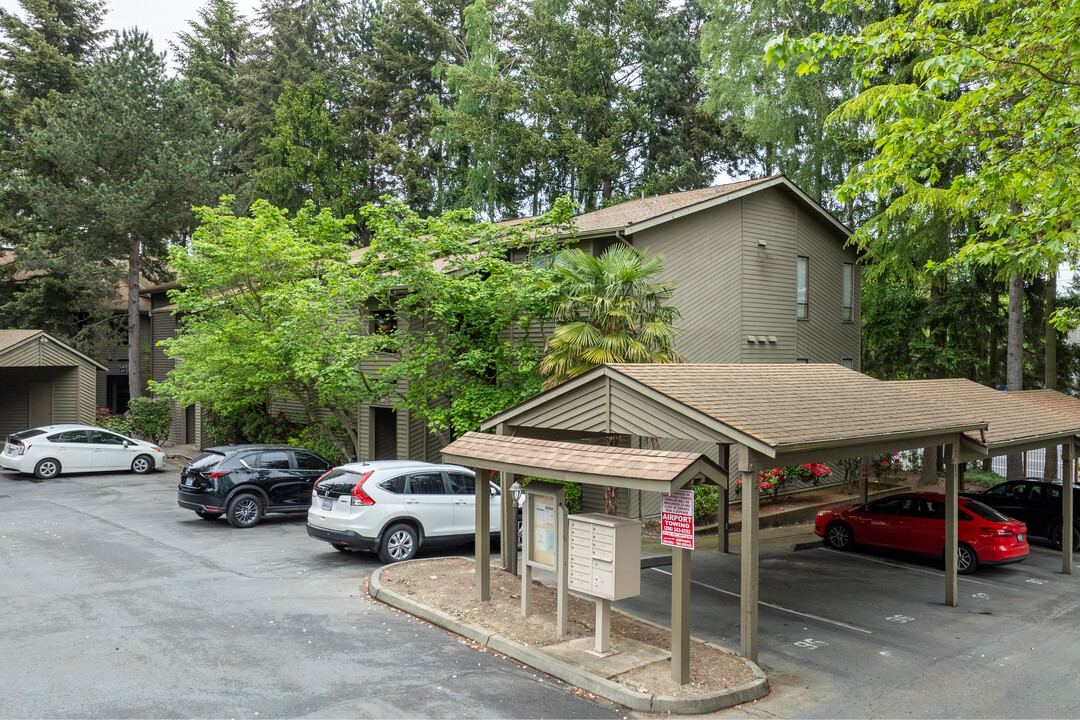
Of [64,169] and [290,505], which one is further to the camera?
[64,169]

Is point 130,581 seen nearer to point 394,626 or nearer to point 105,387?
point 394,626

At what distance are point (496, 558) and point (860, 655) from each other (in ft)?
22.4

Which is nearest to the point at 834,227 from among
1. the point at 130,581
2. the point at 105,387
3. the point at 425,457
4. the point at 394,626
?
the point at 425,457

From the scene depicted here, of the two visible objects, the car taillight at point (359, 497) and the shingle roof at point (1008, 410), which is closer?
the car taillight at point (359, 497)

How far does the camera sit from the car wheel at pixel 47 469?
77.4 feet

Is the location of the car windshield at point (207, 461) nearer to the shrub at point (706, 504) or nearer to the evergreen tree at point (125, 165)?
the shrub at point (706, 504)

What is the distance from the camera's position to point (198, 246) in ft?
65.5

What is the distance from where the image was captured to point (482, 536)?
11.1 meters

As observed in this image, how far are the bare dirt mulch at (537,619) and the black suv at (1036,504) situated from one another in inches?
426

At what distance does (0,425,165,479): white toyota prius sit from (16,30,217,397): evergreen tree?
9068 millimetres

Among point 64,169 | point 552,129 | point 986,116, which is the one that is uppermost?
point 552,129

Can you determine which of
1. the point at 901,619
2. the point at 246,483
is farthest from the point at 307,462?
the point at 901,619

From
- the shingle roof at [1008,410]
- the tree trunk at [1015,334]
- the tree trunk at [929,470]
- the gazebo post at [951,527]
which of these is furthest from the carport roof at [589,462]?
the tree trunk at [929,470]

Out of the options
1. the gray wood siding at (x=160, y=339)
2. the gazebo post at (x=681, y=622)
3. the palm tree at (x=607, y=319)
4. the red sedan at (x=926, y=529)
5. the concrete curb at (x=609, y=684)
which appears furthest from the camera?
the gray wood siding at (x=160, y=339)
